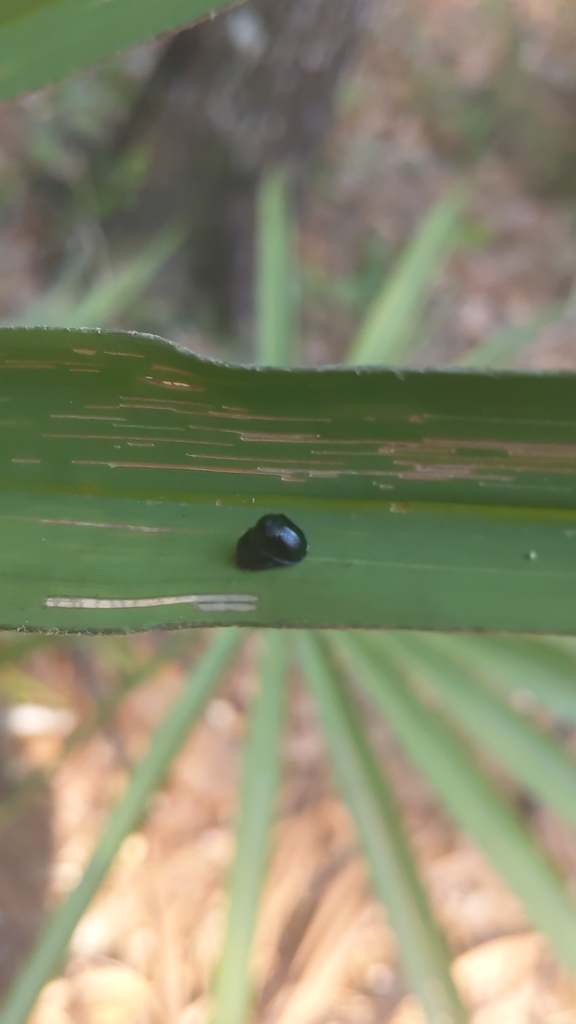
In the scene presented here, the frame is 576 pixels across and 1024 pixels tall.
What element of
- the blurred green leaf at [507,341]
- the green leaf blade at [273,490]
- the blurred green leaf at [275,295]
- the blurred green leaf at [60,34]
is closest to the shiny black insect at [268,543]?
the green leaf blade at [273,490]

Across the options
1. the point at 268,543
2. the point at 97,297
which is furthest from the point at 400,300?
the point at 268,543

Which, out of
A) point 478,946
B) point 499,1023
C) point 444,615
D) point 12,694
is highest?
point 12,694

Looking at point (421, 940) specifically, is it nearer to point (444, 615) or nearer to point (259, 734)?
point (259, 734)

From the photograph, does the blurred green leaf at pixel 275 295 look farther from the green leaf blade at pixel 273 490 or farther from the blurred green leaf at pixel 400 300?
the green leaf blade at pixel 273 490

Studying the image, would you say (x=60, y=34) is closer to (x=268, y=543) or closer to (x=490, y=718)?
(x=268, y=543)

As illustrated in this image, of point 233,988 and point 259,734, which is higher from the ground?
point 259,734

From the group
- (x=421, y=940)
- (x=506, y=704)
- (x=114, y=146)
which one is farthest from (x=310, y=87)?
(x=421, y=940)
